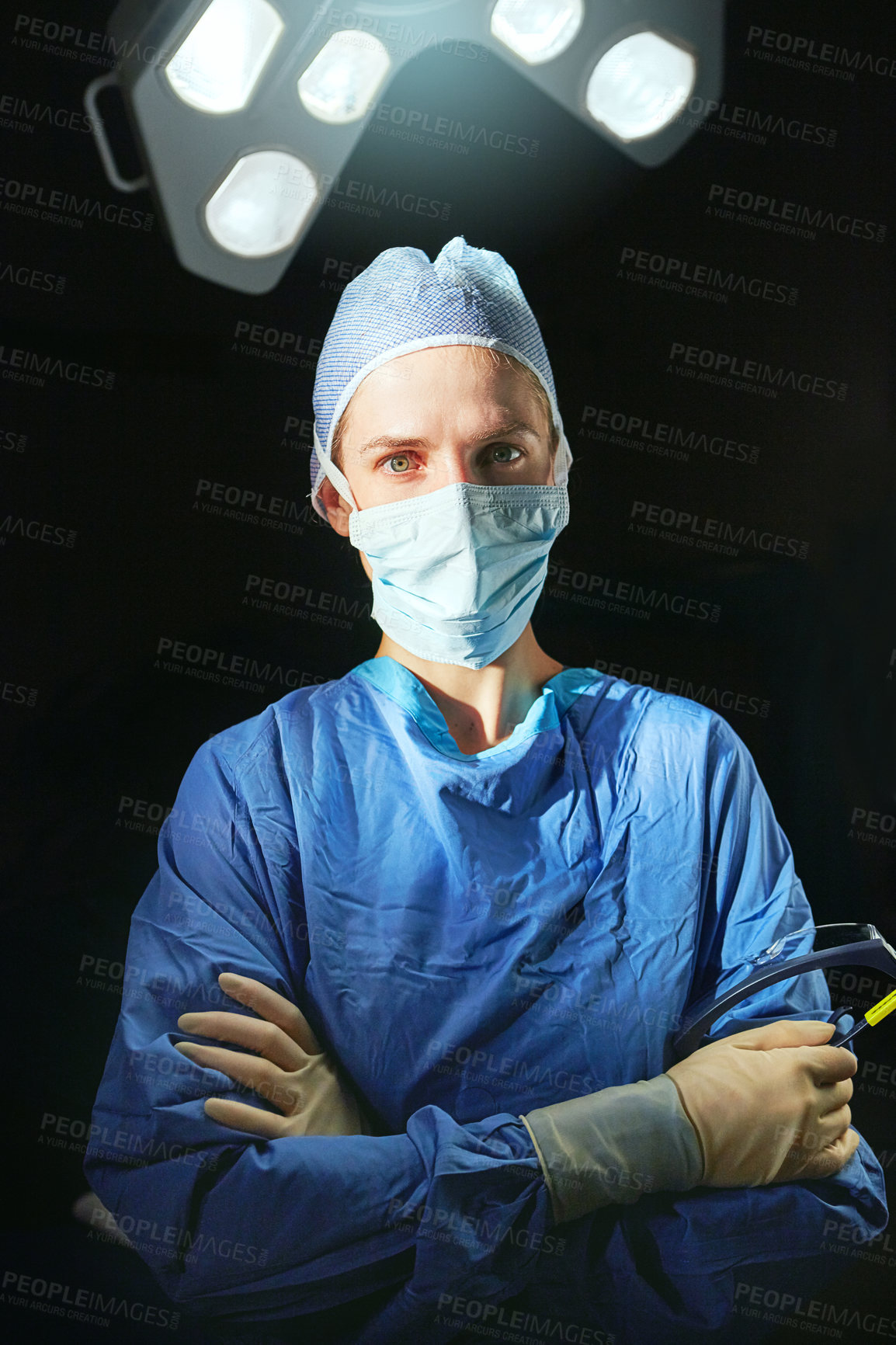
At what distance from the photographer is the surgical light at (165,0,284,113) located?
169 centimetres

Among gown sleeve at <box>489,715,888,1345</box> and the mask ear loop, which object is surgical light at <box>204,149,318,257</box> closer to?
the mask ear loop

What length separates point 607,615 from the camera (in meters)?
1.77

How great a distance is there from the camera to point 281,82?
172cm

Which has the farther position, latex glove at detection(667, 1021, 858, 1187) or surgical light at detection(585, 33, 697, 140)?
surgical light at detection(585, 33, 697, 140)

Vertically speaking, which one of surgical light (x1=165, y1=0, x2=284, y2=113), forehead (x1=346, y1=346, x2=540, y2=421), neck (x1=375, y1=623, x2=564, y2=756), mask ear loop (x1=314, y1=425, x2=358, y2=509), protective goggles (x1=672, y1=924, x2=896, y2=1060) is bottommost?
protective goggles (x1=672, y1=924, x2=896, y2=1060)

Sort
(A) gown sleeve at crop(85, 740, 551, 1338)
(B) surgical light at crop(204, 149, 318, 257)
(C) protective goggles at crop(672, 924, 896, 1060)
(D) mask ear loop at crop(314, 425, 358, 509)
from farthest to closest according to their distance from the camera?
(B) surgical light at crop(204, 149, 318, 257)
(D) mask ear loop at crop(314, 425, 358, 509)
(C) protective goggles at crop(672, 924, 896, 1060)
(A) gown sleeve at crop(85, 740, 551, 1338)

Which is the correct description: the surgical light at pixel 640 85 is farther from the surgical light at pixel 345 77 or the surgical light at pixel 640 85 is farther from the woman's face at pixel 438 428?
the woman's face at pixel 438 428

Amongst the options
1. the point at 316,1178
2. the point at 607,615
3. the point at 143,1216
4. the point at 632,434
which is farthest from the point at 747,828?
the point at 143,1216

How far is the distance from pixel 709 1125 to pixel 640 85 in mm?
1760

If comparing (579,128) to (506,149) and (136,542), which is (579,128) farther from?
(136,542)

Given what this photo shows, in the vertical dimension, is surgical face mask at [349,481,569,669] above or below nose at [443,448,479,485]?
below

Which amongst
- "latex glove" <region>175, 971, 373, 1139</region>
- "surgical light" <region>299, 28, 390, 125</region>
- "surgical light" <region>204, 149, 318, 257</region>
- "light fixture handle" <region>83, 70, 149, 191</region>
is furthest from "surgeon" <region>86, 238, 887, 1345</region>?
"light fixture handle" <region>83, 70, 149, 191</region>

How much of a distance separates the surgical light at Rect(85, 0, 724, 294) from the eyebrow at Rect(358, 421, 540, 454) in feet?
1.30

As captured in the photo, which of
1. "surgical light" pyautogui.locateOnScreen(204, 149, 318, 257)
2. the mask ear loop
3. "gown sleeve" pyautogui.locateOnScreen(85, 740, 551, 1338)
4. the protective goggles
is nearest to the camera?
"gown sleeve" pyautogui.locateOnScreen(85, 740, 551, 1338)
